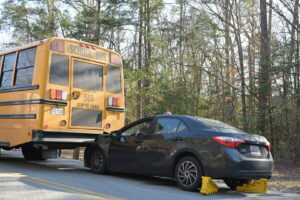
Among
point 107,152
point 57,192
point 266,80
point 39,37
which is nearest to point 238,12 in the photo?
point 266,80

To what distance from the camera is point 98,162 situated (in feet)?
30.6

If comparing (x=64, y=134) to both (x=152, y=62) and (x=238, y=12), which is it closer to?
(x=152, y=62)

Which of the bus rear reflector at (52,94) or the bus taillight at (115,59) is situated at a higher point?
the bus taillight at (115,59)

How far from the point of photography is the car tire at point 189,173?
6992 millimetres

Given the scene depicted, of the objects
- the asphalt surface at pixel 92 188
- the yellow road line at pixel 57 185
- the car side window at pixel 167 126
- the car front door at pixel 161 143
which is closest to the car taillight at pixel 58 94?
the asphalt surface at pixel 92 188

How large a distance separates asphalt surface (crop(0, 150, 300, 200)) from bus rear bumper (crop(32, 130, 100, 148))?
820mm

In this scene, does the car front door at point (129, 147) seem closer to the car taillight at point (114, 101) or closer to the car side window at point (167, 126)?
the car side window at point (167, 126)

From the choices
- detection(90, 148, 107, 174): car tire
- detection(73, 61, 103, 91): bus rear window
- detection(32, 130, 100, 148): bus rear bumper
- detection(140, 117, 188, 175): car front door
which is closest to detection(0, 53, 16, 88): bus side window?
detection(73, 61, 103, 91): bus rear window

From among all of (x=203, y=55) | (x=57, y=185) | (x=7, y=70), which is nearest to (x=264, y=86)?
(x=203, y=55)

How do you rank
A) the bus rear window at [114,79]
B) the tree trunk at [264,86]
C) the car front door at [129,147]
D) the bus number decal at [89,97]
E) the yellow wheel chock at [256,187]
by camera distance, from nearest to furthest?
the yellow wheel chock at [256,187]
the car front door at [129,147]
the bus number decal at [89,97]
the bus rear window at [114,79]
the tree trunk at [264,86]

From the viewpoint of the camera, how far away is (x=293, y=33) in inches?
582

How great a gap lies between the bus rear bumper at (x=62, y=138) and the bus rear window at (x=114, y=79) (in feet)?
5.01

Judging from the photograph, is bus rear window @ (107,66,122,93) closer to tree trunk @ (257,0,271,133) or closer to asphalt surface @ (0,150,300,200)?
asphalt surface @ (0,150,300,200)

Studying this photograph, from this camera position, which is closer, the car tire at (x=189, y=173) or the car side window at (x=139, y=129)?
the car tire at (x=189, y=173)
